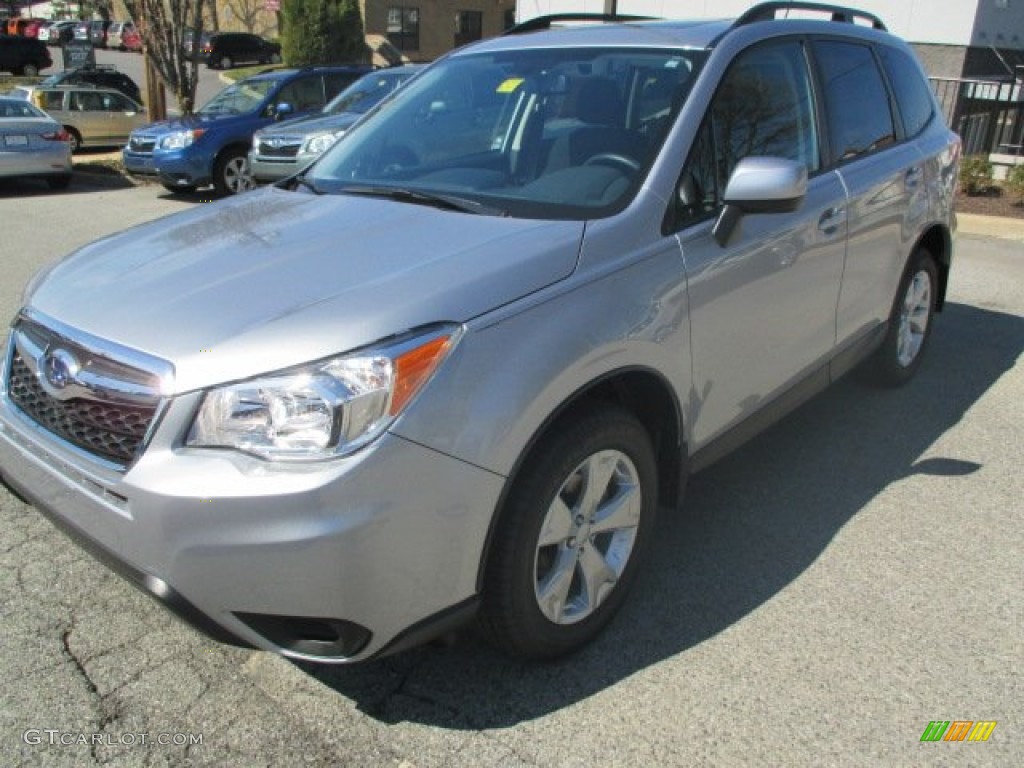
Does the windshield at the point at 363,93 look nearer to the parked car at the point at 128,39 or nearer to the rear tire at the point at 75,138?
the rear tire at the point at 75,138

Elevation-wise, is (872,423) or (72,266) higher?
(72,266)

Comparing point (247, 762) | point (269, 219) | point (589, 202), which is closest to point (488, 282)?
point (589, 202)

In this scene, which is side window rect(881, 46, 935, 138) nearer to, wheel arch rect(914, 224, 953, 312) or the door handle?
wheel arch rect(914, 224, 953, 312)

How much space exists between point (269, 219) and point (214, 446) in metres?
1.19

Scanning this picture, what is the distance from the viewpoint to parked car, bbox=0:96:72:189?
1343 cm

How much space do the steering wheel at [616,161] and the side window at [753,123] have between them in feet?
0.54

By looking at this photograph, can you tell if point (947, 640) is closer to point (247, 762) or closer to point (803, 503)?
point (803, 503)

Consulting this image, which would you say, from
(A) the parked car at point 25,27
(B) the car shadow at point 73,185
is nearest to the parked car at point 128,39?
(A) the parked car at point 25,27

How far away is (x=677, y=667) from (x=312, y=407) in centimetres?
141

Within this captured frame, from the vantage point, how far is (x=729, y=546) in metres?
3.49

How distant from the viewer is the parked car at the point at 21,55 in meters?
39.4

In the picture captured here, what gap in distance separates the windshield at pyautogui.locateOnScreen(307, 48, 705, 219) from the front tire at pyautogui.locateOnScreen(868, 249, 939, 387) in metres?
2.17

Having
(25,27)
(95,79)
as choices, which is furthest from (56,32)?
(95,79)

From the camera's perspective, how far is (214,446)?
218 cm
